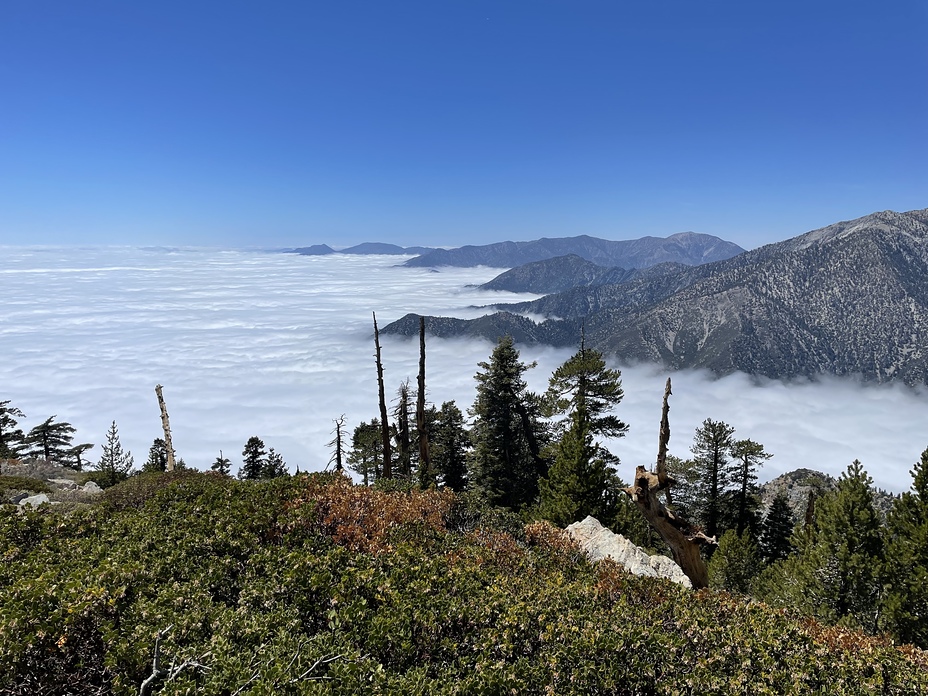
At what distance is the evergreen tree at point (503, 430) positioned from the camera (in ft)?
102

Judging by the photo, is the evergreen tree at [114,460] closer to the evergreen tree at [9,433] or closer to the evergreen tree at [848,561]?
the evergreen tree at [9,433]

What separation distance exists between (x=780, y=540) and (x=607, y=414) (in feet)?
94.2

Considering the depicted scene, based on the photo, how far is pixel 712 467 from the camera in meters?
37.6

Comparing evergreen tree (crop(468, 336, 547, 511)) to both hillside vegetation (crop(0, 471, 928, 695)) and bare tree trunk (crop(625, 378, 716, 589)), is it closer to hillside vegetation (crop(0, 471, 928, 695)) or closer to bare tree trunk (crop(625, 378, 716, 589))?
bare tree trunk (crop(625, 378, 716, 589))

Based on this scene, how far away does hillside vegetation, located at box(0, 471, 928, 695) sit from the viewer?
4.09m

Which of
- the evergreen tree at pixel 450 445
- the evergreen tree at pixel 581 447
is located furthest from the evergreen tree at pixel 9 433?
the evergreen tree at pixel 581 447

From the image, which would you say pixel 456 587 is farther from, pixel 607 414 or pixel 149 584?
pixel 607 414

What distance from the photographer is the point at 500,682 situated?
416cm

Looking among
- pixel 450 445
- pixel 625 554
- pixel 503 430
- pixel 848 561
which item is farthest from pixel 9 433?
pixel 848 561

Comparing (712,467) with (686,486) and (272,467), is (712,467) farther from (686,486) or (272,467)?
(272,467)

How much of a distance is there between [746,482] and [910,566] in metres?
Result: 23.8

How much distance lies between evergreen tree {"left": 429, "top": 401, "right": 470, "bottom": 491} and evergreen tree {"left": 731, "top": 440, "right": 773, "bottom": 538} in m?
21.7

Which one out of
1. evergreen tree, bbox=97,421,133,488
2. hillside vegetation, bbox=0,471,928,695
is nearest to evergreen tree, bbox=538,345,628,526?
hillside vegetation, bbox=0,471,928,695

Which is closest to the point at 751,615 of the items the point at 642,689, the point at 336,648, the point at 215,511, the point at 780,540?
the point at 642,689
